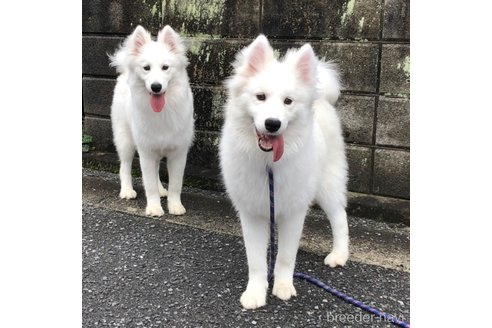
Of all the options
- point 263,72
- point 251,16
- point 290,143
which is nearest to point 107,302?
point 290,143

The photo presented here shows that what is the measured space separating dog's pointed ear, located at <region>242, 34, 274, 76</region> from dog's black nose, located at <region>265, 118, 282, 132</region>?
0.40 meters

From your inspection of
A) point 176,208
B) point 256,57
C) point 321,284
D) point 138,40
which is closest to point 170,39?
point 138,40

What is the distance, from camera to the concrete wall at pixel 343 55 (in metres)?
4.13

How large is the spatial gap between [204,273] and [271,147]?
1.31 m

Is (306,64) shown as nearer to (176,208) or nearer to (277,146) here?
(277,146)

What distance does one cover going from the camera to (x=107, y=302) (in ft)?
9.77

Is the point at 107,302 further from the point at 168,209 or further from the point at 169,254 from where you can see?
the point at 168,209

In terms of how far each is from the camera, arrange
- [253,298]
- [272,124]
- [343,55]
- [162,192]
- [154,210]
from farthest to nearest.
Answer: [162,192], [154,210], [343,55], [253,298], [272,124]

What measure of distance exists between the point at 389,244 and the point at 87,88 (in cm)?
423

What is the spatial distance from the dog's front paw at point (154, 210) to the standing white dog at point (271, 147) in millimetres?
1650

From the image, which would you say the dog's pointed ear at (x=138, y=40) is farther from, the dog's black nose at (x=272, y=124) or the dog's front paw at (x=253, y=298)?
the dog's front paw at (x=253, y=298)

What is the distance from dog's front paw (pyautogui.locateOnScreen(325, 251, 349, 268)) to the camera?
3.42m

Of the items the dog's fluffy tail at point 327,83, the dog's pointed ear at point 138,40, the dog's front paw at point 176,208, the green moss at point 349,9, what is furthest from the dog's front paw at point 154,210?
the green moss at point 349,9

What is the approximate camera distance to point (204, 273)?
3.34m
